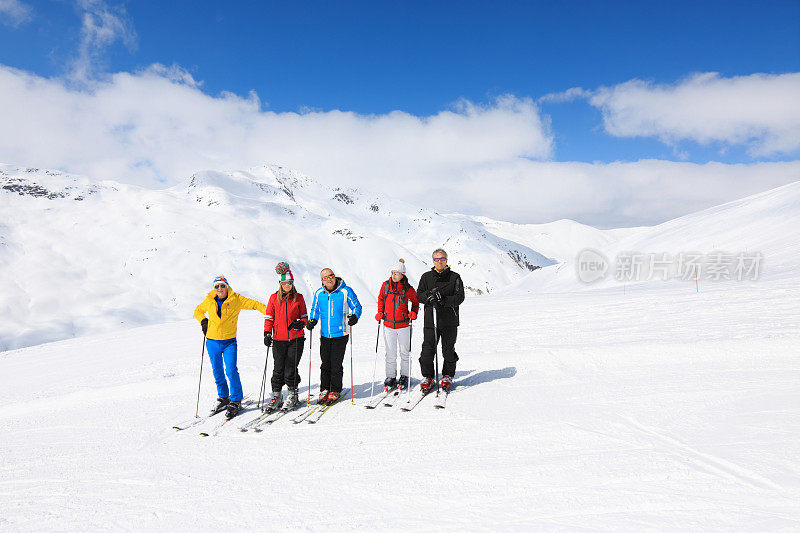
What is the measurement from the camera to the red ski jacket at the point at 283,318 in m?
6.67

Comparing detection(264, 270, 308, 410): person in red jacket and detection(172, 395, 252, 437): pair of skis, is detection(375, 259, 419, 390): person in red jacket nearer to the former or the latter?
detection(264, 270, 308, 410): person in red jacket

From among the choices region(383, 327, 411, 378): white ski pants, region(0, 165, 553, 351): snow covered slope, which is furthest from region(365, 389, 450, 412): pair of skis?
region(0, 165, 553, 351): snow covered slope

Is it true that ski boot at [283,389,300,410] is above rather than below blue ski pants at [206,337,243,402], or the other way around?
below

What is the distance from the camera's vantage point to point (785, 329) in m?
8.87

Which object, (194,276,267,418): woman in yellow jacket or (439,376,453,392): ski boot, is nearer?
(194,276,267,418): woman in yellow jacket

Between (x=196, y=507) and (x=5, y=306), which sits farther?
(x=5, y=306)

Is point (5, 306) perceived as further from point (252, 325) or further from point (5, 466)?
point (5, 466)

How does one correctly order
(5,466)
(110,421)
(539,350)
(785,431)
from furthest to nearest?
(539,350) < (110,421) < (5,466) < (785,431)

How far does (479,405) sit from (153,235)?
5529 inches

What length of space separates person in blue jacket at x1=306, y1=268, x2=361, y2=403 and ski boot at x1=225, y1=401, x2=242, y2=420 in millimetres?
1300

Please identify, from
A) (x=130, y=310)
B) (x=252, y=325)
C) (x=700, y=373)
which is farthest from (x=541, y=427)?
(x=130, y=310)

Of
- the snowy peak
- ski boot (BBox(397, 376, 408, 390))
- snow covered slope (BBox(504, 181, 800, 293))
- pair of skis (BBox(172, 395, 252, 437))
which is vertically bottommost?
pair of skis (BBox(172, 395, 252, 437))

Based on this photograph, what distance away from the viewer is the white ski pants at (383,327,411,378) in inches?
275

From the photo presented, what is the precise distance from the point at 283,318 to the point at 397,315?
186 centimetres
